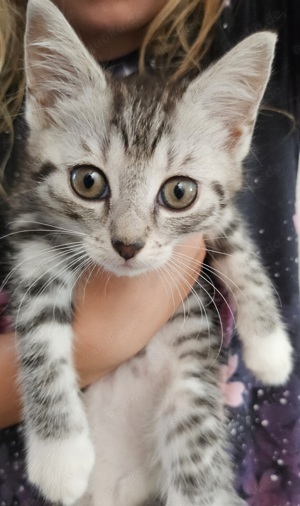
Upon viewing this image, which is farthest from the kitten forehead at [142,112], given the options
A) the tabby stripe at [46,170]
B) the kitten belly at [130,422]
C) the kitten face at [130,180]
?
the kitten belly at [130,422]

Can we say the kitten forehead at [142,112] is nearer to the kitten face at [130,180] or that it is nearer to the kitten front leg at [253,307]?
the kitten face at [130,180]

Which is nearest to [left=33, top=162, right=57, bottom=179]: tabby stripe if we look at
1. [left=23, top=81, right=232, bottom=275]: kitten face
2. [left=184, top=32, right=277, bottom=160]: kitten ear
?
[left=23, top=81, right=232, bottom=275]: kitten face

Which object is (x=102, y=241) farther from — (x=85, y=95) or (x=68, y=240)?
(x=85, y=95)

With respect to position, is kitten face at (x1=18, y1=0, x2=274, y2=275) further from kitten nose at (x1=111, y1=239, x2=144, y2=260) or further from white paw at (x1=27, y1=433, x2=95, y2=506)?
white paw at (x1=27, y1=433, x2=95, y2=506)

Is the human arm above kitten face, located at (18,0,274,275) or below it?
below

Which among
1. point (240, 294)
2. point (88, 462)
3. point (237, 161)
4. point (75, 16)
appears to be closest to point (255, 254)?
point (240, 294)

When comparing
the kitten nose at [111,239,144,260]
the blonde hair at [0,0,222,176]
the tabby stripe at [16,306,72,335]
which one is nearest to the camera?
the kitten nose at [111,239,144,260]
